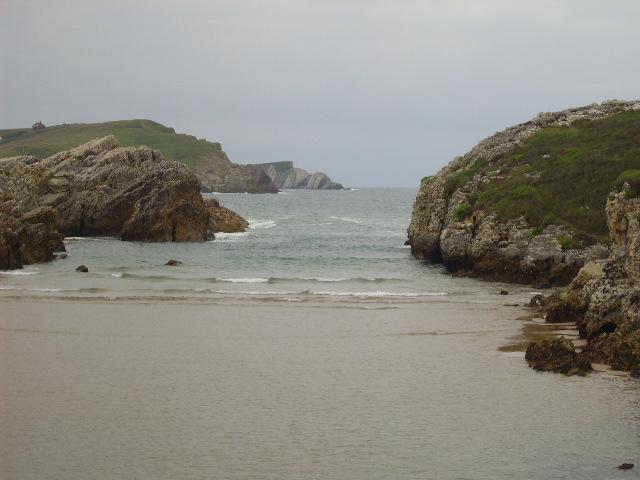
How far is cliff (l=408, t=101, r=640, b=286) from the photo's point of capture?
38812 millimetres

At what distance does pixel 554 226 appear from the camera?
4031 cm

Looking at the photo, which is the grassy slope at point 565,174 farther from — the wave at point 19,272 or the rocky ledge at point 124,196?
the wave at point 19,272

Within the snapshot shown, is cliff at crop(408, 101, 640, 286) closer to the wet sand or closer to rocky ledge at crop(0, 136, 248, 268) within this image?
the wet sand

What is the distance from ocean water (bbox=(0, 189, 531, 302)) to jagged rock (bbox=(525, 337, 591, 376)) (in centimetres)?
1311

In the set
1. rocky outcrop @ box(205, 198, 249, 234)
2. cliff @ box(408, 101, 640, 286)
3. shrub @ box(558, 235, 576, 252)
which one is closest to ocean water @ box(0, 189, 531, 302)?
cliff @ box(408, 101, 640, 286)

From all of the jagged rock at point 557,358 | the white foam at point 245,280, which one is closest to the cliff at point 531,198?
the white foam at point 245,280

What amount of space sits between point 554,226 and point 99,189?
38292 millimetres

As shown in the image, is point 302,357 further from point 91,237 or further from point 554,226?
point 91,237

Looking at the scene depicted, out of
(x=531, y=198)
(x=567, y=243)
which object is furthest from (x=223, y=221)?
(x=567, y=243)

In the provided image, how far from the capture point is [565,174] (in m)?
46.2

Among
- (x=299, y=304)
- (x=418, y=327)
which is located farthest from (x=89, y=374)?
(x=299, y=304)

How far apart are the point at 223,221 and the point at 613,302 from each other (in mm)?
55601

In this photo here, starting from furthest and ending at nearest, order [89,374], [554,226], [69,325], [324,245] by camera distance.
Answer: [324,245], [554,226], [69,325], [89,374]

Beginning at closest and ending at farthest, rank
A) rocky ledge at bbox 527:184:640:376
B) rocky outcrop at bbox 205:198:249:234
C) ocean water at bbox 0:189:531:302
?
rocky ledge at bbox 527:184:640:376
ocean water at bbox 0:189:531:302
rocky outcrop at bbox 205:198:249:234
